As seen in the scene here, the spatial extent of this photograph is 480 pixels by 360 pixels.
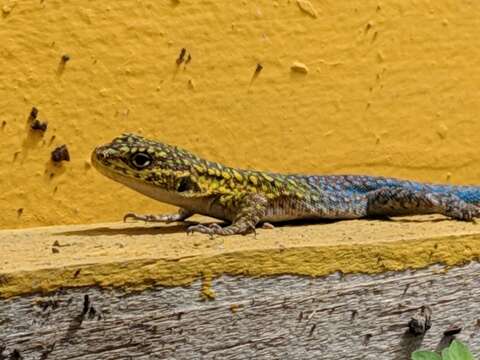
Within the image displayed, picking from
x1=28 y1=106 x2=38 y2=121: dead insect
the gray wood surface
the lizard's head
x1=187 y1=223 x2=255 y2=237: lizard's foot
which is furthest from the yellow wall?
the gray wood surface

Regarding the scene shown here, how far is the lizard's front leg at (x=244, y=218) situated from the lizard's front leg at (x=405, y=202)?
0.62 metres

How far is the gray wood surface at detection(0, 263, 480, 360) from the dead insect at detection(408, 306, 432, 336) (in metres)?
0.02

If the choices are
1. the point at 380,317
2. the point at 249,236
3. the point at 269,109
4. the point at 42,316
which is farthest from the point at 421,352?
the point at 269,109

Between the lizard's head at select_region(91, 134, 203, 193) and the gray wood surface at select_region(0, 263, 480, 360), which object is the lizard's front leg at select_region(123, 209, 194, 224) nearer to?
the lizard's head at select_region(91, 134, 203, 193)

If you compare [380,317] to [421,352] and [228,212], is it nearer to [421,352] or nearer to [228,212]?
[421,352]

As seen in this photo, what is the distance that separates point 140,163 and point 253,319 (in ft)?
2.71

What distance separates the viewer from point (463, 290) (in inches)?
113

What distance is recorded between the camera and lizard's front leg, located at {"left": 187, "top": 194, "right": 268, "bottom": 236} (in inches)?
119

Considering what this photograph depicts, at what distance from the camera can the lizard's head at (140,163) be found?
10.5 feet

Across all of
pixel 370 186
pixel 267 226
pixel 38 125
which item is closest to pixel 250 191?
pixel 267 226

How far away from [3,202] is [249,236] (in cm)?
97

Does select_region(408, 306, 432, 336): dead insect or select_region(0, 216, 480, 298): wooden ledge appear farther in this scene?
select_region(408, 306, 432, 336): dead insect

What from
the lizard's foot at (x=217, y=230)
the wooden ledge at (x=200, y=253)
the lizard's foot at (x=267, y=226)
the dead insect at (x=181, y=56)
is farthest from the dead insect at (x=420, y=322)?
the dead insect at (x=181, y=56)

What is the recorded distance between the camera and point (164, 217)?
3619mm
